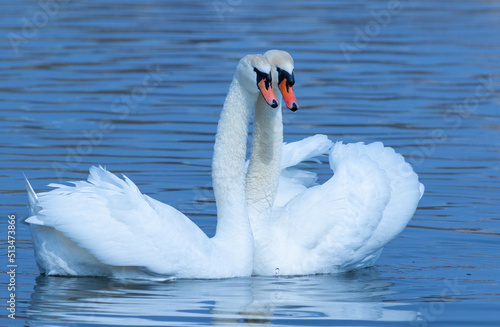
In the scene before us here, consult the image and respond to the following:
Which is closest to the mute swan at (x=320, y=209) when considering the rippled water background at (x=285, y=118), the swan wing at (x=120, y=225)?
the rippled water background at (x=285, y=118)

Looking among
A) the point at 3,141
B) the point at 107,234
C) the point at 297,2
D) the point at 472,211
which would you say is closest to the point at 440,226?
the point at 472,211

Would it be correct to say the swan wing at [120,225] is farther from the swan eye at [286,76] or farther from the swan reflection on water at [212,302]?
the swan eye at [286,76]

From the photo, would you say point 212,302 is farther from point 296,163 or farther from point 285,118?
point 285,118

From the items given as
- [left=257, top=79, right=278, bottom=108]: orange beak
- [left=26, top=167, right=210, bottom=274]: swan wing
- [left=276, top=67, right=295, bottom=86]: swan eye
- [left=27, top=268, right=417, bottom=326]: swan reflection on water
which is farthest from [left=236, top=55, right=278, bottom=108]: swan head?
[left=27, top=268, right=417, bottom=326]: swan reflection on water

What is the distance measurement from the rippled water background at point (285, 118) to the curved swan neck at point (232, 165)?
0.45 metres

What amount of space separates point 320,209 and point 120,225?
5.73 feet

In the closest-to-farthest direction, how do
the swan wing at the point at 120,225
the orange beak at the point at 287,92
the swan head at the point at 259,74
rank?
1. the swan wing at the point at 120,225
2. the swan head at the point at 259,74
3. the orange beak at the point at 287,92

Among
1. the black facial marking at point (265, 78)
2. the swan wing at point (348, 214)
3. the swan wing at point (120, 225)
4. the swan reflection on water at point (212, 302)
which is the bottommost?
the swan reflection on water at point (212, 302)

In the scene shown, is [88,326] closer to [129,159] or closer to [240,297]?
[240,297]

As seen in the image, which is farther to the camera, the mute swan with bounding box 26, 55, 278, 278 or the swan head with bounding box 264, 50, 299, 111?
the swan head with bounding box 264, 50, 299, 111

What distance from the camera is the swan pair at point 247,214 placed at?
8102 millimetres

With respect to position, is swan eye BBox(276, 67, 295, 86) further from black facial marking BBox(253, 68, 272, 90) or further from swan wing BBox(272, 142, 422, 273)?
swan wing BBox(272, 142, 422, 273)

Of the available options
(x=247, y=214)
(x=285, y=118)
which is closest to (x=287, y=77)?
(x=247, y=214)

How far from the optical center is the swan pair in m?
8.10
